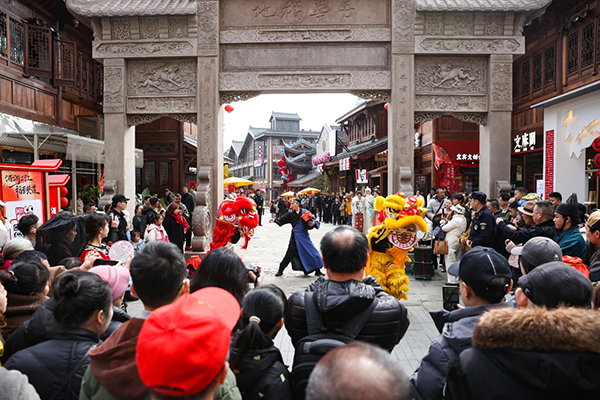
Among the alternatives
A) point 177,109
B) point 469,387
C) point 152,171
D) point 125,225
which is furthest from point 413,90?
point 152,171

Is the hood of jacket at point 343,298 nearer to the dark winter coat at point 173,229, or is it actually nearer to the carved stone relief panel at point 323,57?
the dark winter coat at point 173,229

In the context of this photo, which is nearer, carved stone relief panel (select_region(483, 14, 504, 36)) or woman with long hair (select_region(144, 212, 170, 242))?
woman with long hair (select_region(144, 212, 170, 242))

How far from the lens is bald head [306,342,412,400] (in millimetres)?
1073

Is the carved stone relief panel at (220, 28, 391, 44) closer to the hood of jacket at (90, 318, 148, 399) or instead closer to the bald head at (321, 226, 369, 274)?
the bald head at (321, 226, 369, 274)

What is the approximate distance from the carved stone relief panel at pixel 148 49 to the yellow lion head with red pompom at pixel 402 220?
6.72 metres

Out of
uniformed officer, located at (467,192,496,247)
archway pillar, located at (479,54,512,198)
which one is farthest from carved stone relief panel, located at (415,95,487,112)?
uniformed officer, located at (467,192,496,247)

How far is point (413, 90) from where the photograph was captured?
9672 millimetres

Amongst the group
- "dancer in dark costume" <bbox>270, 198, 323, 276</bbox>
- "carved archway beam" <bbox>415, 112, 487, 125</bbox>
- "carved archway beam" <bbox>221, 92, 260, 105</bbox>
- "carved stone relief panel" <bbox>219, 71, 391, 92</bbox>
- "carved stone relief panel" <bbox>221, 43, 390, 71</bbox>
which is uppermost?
"carved stone relief panel" <bbox>221, 43, 390, 71</bbox>

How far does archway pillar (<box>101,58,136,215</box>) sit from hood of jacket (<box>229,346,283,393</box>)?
8842 millimetres

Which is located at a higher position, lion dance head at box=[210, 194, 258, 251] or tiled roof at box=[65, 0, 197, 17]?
tiled roof at box=[65, 0, 197, 17]

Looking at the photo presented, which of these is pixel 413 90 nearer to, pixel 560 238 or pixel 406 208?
pixel 406 208

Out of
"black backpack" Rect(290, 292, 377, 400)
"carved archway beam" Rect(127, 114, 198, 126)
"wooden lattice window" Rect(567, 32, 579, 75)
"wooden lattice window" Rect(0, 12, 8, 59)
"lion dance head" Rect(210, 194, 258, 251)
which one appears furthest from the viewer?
"wooden lattice window" Rect(567, 32, 579, 75)

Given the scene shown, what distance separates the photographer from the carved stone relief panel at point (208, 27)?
9727mm

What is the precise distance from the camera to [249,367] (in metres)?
1.96
